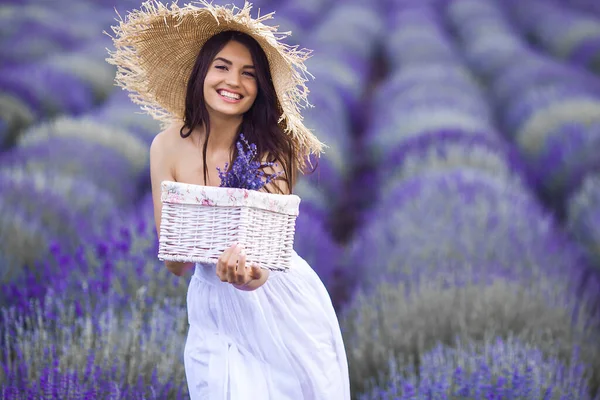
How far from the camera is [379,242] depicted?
4102 mm

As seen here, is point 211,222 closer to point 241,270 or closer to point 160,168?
point 241,270

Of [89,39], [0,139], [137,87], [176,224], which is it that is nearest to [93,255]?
[137,87]

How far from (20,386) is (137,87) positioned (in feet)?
3.44

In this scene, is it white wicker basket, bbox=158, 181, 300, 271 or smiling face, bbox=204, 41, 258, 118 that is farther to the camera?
smiling face, bbox=204, 41, 258, 118

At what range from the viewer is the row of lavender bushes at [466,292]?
256 centimetres

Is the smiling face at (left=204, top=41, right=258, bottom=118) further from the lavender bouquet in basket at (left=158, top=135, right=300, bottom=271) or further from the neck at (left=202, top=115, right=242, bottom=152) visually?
the lavender bouquet in basket at (left=158, top=135, right=300, bottom=271)

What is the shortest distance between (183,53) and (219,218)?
2.10 ft

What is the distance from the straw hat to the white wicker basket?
37cm

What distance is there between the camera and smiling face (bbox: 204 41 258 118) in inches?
75.3

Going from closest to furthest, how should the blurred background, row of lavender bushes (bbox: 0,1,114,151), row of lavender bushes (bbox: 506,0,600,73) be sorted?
the blurred background → row of lavender bushes (bbox: 0,1,114,151) → row of lavender bushes (bbox: 506,0,600,73)

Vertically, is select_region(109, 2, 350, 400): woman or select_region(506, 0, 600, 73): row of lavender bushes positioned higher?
select_region(506, 0, 600, 73): row of lavender bushes

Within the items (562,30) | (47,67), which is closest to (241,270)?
(47,67)

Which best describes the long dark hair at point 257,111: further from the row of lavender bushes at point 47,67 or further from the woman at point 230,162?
the row of lavender bushes at point 47,67

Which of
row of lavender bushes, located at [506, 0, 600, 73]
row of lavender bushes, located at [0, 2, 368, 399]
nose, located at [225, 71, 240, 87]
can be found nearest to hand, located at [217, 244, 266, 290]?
nose, located at [225, 71, 240, 87]
